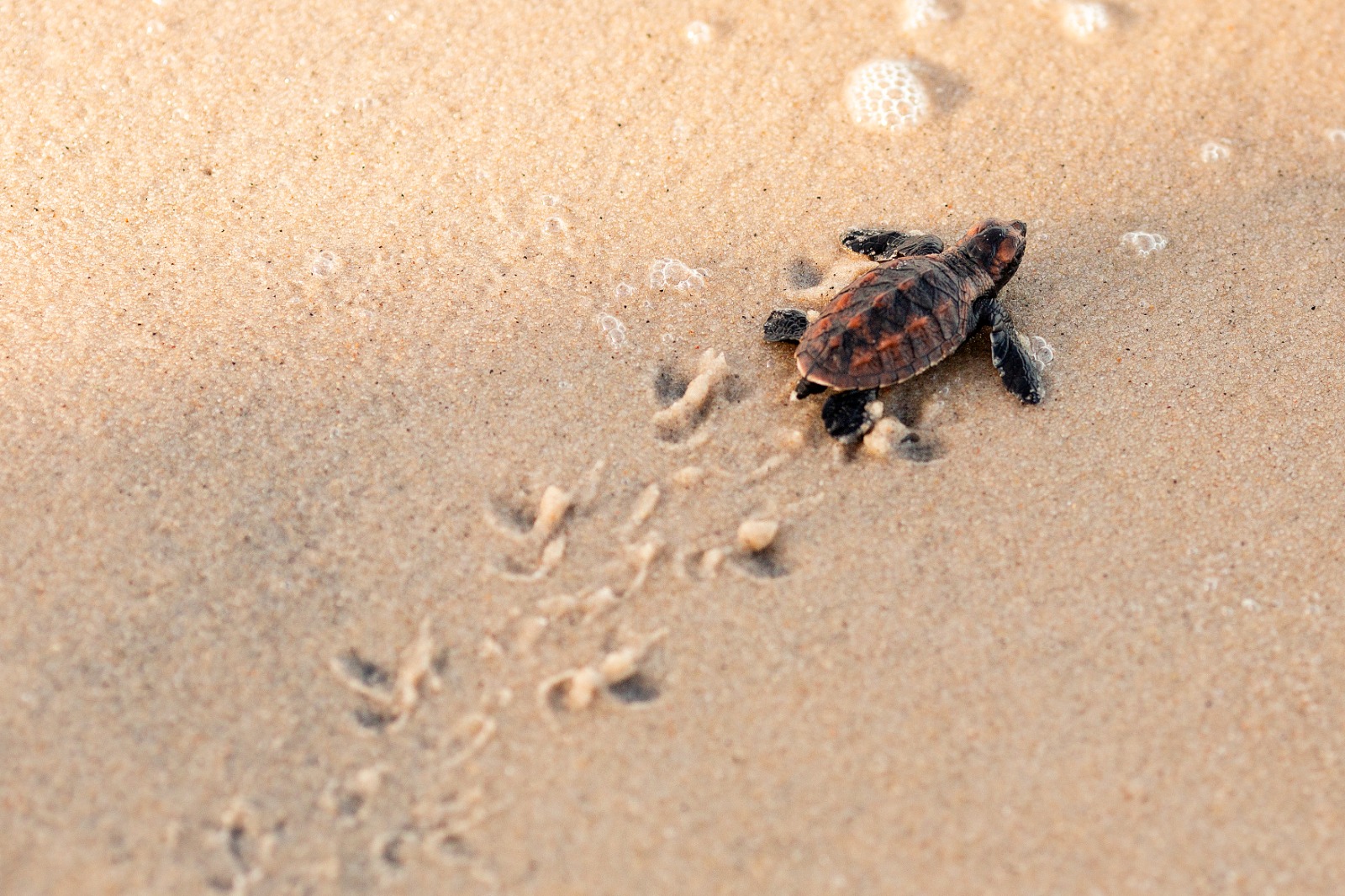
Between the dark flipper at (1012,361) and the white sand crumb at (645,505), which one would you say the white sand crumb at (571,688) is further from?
the dark flipper at (1012,361)

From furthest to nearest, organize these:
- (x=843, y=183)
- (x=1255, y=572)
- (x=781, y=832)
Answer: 1. (x=843, y=183)
2. (x=1255, y=572)
3. (x=781, y=832)

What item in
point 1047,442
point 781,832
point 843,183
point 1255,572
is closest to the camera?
point 781,832

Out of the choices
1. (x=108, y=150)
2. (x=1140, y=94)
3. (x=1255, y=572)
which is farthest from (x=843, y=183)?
(x=108, y=150)

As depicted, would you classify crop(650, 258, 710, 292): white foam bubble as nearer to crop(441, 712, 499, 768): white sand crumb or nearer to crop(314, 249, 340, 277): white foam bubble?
crop(314, 249, 340, 277): white foam bubble

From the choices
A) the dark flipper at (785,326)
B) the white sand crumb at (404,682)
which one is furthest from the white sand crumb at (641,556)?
the dark flipper at (785,326)

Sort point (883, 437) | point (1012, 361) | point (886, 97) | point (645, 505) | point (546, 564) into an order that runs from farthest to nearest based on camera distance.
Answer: point (886, 97), point (1012, 361), point (883, 437), point (645, 505), point (546, 564)

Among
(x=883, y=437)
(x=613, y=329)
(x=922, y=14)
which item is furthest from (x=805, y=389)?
(x=922, y=14)

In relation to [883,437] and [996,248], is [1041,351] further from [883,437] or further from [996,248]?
[883,437]

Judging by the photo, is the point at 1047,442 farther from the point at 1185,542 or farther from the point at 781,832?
the point at 781,832
